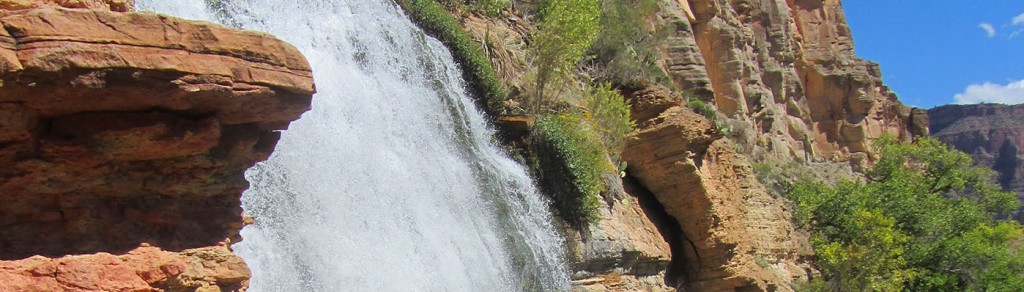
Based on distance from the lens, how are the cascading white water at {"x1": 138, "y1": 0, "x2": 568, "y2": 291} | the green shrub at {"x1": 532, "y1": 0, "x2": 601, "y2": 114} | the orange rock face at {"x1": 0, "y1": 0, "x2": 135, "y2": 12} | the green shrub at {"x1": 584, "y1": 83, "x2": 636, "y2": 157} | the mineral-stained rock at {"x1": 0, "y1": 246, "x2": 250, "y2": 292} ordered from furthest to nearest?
the green shrub at {"x1": 584, "y1": 83, "x2": 636, "y2": 157} < the green shrub at {"x1": 532, "y1": 0, "x2": 601, "y2": 114} < the cascading white water at {"x1": 138, "y1": 0, "x2": 568, "y2": 291} < the orange rock face at {"x1": 0, "y1": 0, "x2": 135, "y2": 12} < the mineral-stained rock at {"x1": 0, "y1": 246, "x2": 250, "y2": 292}

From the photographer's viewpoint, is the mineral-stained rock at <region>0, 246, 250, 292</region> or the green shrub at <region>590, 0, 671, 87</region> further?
the green shrub at <region>590, 0, 671, 87</region>

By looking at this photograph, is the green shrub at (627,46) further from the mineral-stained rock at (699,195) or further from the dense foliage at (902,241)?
the dense foliage at (902,241)

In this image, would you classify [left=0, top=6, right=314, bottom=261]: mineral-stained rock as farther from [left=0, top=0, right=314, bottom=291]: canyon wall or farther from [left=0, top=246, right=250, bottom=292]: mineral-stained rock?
[left=0, top=246, right=250, bottom=292]: mineral-stained rock

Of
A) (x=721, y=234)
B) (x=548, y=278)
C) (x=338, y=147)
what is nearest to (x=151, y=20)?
(x=338, y=147)

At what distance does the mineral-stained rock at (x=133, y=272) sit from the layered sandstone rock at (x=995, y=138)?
436ft

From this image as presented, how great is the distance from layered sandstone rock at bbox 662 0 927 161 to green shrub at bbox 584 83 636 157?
45.7 feet

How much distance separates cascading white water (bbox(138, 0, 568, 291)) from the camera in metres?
10.6

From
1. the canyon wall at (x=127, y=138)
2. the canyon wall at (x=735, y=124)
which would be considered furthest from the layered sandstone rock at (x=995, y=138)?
the canyon wall at (x=127, y=138)

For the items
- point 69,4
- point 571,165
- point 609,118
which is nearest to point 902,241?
point 609,118

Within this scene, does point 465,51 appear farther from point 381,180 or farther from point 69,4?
point 69,4

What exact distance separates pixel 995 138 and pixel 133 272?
14164 centimetres

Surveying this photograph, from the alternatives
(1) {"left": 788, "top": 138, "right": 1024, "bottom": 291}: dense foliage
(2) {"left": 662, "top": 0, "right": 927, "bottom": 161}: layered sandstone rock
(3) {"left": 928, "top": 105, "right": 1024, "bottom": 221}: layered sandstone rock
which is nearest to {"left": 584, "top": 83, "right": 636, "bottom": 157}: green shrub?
(1) {"left": 788, "top": 138, "right": 1024, "bottom": 291}: dense foliage

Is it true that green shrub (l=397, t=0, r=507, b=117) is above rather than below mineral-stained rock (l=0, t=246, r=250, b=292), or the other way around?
above

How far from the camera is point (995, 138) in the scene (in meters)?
130
